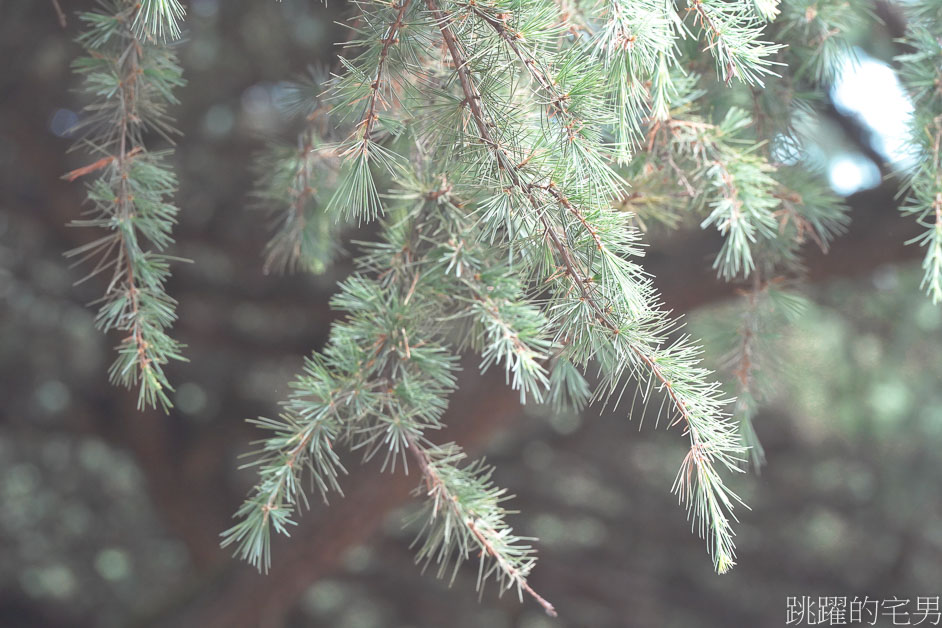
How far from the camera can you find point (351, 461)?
5.15 ft

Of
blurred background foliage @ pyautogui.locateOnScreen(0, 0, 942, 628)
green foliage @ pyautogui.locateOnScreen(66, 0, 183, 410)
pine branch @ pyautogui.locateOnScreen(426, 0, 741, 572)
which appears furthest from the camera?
blurred background foliage @ pyautogui.locateOnScreen(0, 0, 942, 628)

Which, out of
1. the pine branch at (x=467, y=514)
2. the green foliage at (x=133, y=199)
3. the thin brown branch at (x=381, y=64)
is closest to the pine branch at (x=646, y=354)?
the thin brown branch at (x=381, y=64)

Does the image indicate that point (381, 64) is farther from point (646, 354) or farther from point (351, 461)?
point (351, 461)

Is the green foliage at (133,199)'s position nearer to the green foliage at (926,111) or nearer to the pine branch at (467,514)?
the pine branch at (467,514)

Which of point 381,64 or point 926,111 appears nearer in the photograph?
point 381,64

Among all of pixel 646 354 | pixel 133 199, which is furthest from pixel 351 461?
pixel 646 354

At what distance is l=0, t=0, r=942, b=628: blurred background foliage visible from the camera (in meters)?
1.53

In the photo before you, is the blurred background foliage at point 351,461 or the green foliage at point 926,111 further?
the blurred background foliage at point 351,461

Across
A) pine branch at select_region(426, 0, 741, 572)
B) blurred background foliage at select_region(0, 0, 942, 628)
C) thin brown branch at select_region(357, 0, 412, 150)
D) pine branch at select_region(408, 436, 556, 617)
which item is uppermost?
thin brown branch at select_region(357, 0, 412, 150)

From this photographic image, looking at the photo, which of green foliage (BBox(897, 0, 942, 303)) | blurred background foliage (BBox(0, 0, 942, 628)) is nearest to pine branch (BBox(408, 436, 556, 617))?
green foliage (BBox(897, 0, 942, 303))

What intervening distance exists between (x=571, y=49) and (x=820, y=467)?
228 cm

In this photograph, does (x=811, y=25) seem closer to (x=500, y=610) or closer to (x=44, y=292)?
(x=44, y=292)

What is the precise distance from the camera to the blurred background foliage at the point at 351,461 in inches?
60.4

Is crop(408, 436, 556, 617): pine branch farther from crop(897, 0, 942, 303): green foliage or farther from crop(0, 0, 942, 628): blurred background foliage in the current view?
crop(0, 0, 942, 628): blurred background foliage
